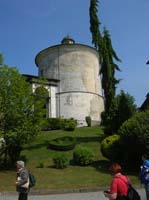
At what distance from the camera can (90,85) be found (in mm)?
59094

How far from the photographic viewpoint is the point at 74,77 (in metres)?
58.1

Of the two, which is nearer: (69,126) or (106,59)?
(106,59)

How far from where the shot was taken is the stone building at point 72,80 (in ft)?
185

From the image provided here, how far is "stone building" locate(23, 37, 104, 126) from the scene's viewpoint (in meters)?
56.4

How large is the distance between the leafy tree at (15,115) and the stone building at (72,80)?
28330 millimetres

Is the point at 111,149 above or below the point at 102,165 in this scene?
above

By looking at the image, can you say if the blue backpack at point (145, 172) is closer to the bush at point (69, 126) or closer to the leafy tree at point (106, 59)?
the leafy tree at point (106, 59)

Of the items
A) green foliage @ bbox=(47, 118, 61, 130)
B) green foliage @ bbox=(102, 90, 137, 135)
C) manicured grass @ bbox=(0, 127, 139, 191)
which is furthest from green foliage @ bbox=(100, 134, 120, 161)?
green foliage @ bbox=(47, 118, 61, 130)

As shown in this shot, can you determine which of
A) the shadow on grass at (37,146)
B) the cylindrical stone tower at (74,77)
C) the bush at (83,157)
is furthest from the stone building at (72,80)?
the bush at (83,157)

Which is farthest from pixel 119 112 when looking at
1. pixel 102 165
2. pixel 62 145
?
pixel 102 165

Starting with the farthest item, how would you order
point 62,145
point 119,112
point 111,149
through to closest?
1. point 119,112
2. point 62,145
3. point 111,149

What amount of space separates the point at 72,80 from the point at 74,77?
0.51 m

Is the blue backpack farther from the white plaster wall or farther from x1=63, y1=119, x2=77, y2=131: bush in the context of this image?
the white plaster wall

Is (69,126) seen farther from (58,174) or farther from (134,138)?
(58,174)
